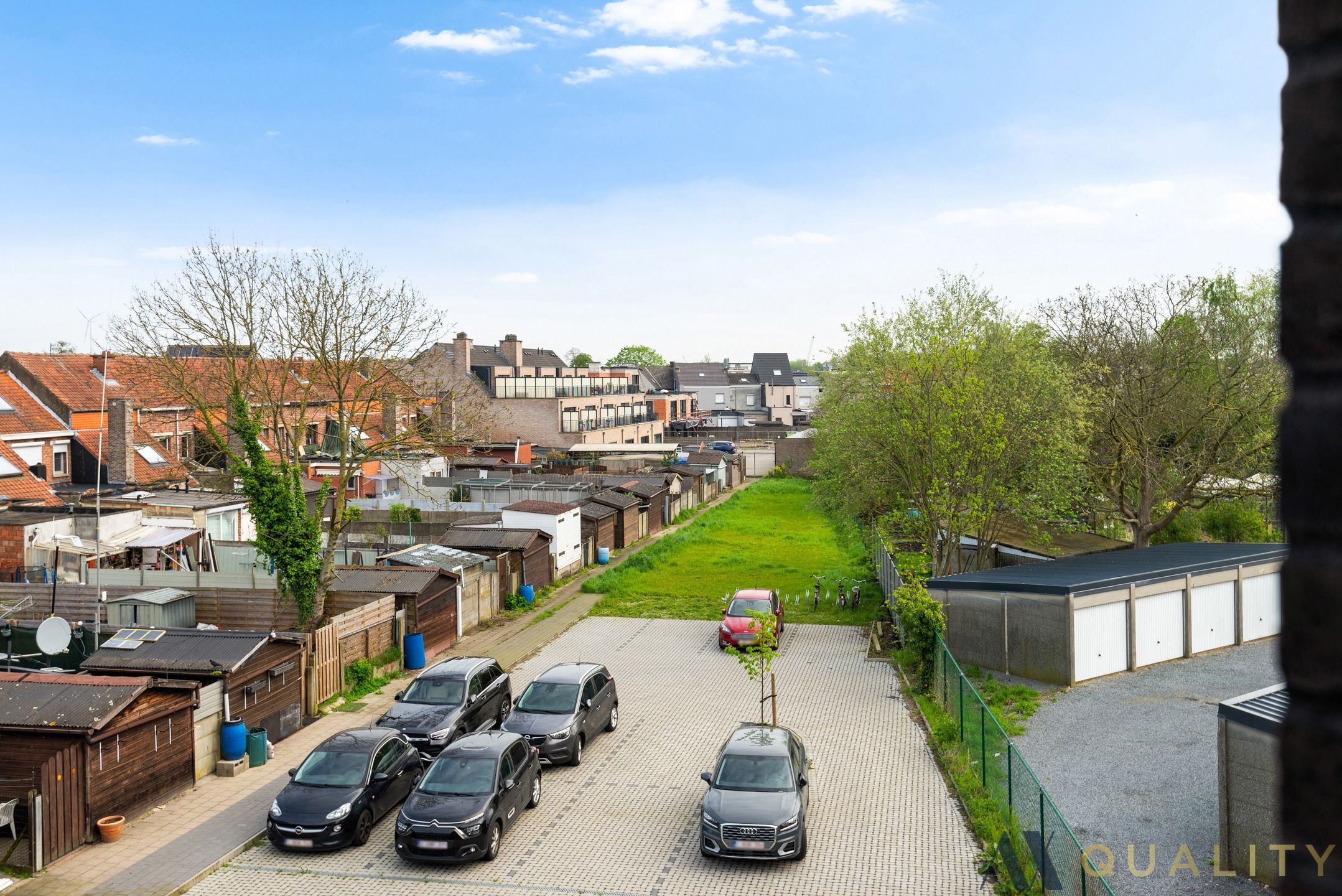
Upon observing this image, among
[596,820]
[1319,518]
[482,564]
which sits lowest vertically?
[596,820]

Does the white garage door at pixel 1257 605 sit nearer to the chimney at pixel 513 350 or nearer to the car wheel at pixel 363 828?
the car wheel at pixel 363 828

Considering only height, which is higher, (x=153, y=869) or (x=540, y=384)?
(x=540, y=384)

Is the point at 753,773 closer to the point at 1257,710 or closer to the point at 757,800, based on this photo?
the point at 757,800

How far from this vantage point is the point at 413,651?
84.1ft

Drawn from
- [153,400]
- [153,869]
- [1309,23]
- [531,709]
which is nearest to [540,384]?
[153,400]

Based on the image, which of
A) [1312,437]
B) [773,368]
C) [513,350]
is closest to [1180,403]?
[1312,437]

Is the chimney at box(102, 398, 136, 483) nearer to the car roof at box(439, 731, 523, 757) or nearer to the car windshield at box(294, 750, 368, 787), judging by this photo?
the car windshield at box(294, 750, 368, 787)

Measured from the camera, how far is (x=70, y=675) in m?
17.4

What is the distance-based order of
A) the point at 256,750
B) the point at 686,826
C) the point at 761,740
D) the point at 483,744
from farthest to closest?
the point at 256,750 → the point at 761,740 → the point at 483,744 → the point at 686,826

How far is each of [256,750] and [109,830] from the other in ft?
12.0

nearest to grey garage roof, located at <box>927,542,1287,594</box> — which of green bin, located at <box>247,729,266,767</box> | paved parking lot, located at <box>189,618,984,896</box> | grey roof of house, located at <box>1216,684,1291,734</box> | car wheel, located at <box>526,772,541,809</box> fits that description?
paved parking lot, located at <box>189,618,984,896</box>

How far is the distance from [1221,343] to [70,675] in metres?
35.0

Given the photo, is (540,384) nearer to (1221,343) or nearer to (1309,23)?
(1221,343)

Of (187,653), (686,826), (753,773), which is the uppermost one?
(187,653)
